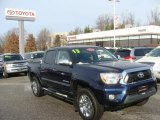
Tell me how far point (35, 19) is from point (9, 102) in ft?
114

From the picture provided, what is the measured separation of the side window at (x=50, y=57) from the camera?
364 inches

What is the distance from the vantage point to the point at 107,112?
8.05 meters

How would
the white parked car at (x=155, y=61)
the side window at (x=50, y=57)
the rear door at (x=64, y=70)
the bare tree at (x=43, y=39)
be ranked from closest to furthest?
the rear door at (x=64, y=70) < the side window at (x=50, y=57) < the white parked car at (x=155, y=61) < the bare tree at (x=43, y=39)

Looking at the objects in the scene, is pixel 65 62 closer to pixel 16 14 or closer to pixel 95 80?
pixel 95 80

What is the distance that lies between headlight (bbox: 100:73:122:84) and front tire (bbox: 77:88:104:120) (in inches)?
20.2

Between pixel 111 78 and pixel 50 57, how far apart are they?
3195 millimetres

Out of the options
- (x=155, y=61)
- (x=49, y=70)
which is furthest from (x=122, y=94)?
(x=155, y=61)

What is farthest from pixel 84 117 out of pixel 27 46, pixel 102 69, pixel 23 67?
pixel 27 46

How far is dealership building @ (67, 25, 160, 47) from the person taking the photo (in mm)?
50553

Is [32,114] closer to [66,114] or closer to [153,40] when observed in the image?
[66,114]

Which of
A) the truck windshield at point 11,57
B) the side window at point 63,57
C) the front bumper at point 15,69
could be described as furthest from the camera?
the truck windshield at point 11,57

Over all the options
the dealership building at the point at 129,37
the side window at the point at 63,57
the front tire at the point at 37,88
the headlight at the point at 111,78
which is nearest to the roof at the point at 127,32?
the dealership building at the point at 129,37

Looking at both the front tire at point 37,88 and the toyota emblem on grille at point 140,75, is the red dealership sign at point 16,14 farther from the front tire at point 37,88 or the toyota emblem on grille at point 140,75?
the toyota emblem on grille at point 140,75

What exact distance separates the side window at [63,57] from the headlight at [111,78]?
5.38 feet
